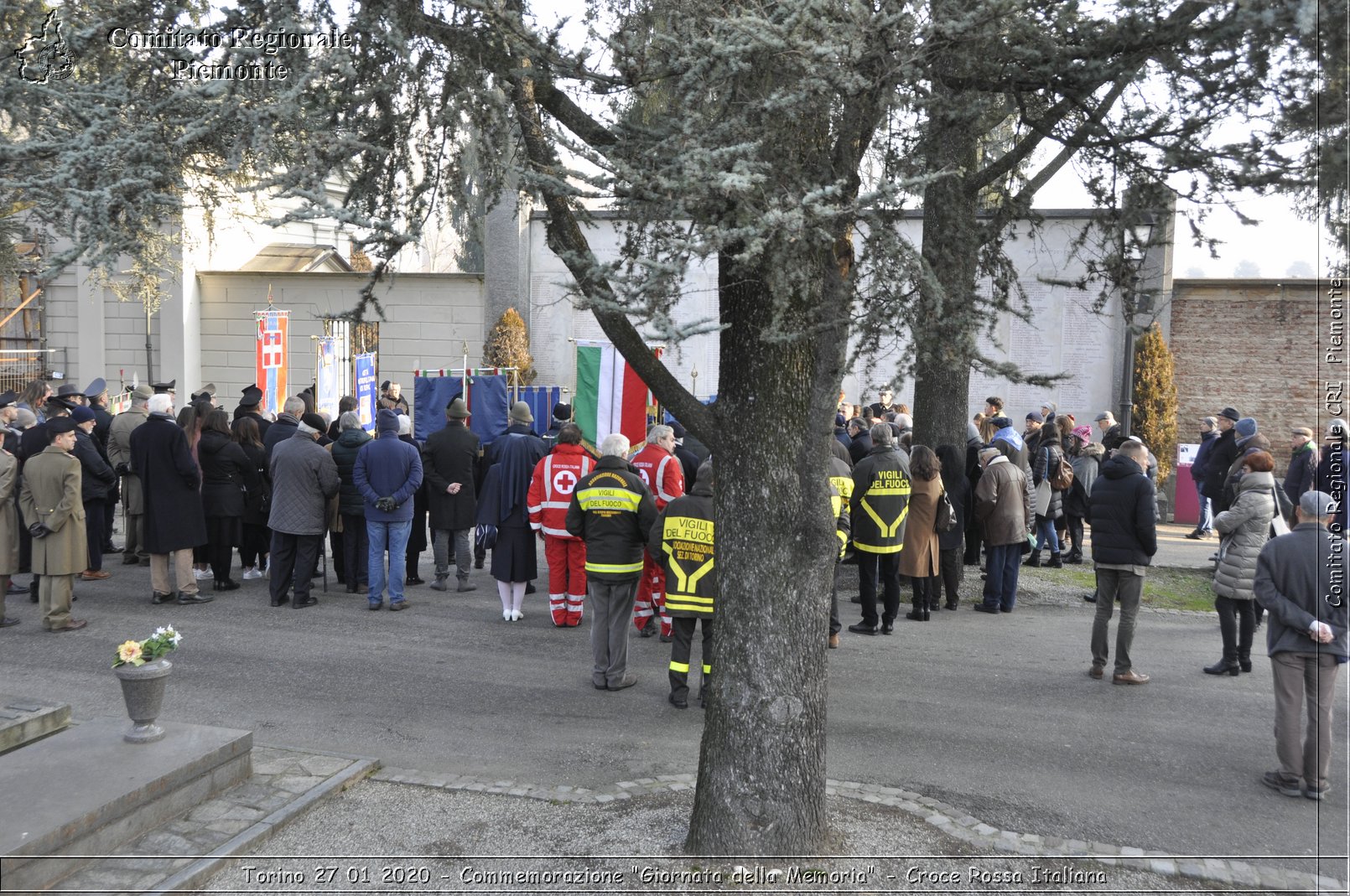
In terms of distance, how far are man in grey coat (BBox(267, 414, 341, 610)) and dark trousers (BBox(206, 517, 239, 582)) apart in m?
0.93

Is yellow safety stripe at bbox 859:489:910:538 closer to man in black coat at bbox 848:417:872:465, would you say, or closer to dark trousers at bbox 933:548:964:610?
dark trousers at bbox 933:548:964:610

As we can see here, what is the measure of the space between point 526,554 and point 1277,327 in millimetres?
15032

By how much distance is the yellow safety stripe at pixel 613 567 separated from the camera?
27.5 feet

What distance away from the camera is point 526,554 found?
10297 mm

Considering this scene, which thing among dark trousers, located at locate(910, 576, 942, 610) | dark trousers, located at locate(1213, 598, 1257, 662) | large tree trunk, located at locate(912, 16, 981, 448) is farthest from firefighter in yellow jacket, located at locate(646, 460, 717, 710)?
dark trousers, located at locate(1213, 598, 1257, 662)

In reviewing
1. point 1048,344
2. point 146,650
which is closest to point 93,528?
point 146,650

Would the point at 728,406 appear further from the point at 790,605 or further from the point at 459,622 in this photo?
the point at 459,622

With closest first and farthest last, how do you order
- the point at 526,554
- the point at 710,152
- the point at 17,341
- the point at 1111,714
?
the point at 710,152 < the point at 1111,714 < the point at 526,554 < the point at 17,341

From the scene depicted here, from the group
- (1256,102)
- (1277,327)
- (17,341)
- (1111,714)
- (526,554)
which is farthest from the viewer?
(17,341)

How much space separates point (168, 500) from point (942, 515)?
7.81 metres

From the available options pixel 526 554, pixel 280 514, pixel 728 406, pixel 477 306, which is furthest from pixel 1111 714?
pixel 477 306

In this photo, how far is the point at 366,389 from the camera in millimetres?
17359

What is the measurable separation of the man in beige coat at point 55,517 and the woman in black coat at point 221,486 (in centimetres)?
164

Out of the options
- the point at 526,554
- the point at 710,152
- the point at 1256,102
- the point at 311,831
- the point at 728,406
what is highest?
the point at 1256,102
